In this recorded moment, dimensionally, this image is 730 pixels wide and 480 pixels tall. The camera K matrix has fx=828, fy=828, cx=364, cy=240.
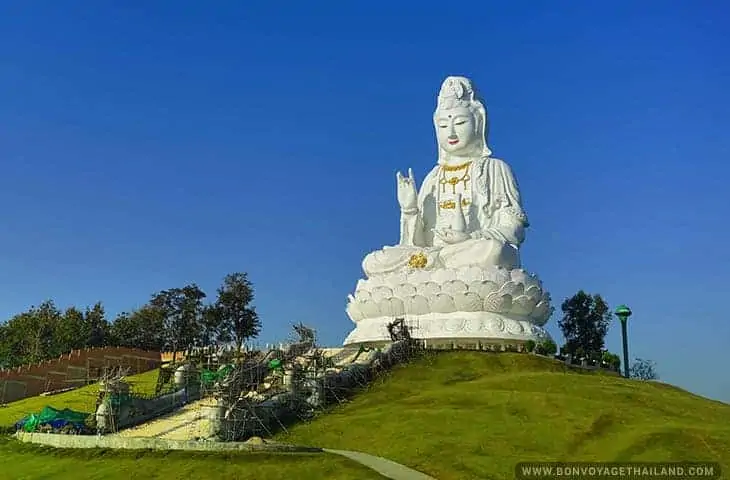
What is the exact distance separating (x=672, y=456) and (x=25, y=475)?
471 inches

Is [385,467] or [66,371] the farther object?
[66,371]

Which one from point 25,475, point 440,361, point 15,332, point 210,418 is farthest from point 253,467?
point 15,332

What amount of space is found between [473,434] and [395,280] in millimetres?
15378

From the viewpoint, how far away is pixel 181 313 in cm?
4491

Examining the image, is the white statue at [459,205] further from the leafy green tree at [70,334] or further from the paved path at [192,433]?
the leafy green tree at [70,334]

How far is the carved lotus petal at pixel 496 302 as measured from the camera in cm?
2950

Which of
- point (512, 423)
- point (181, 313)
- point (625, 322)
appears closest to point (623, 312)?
point (625, 322)

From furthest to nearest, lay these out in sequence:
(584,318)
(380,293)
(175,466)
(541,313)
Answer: (584,318)
(380,293)
(541,313)
(175,466)

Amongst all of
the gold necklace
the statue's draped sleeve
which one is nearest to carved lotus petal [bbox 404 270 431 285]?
the statue's draped sleeve

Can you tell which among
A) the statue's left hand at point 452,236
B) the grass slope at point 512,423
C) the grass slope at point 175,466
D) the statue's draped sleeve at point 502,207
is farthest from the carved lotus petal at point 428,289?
the grass slope at point 175,466

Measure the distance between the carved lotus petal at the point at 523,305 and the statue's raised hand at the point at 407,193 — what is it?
22.1 feet

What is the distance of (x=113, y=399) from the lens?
19.1 meters

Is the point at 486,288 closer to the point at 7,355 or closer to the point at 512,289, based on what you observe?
the point at 512,289

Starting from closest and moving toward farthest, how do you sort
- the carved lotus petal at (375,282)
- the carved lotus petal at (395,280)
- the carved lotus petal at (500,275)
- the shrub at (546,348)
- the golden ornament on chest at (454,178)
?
the shrub at (546,348) → the carved lotus petal at (500,275) → the carved lotus petal at (395,280) → the carved lotus petal at (375,282) → the golden ornament on chest at (454,178)
